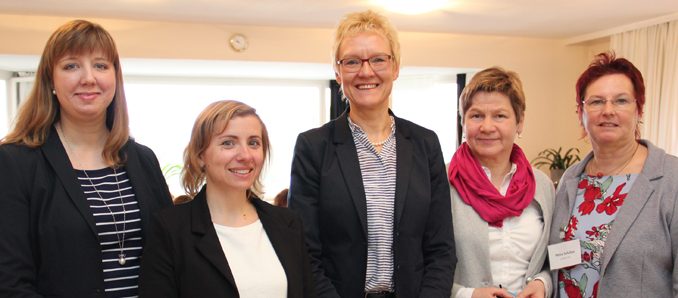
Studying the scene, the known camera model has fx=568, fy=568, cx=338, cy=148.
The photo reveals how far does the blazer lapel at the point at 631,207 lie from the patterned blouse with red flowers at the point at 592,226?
0.10 feet

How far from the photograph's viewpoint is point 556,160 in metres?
7.40

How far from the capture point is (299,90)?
8.65m

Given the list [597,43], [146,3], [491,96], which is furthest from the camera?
[597,43]

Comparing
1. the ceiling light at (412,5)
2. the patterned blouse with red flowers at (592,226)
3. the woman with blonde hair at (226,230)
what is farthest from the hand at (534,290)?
the ceiling light at (412,5)

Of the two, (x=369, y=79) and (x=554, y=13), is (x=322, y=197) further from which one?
(x=554, y=13)

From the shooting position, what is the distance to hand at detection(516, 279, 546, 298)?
1.94 m

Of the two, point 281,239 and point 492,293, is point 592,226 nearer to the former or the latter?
point 492,293

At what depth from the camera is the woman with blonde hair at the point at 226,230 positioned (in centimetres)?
152

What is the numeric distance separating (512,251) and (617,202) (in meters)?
0.39

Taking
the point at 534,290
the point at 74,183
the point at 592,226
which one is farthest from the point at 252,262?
the point at 592,226

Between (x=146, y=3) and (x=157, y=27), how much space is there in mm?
926

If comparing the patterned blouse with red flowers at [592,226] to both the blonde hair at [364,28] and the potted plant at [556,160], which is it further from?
the potted plant at [556,160]

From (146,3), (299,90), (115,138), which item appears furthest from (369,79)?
(299,90)

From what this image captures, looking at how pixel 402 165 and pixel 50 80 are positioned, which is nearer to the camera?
pixel 50 80
